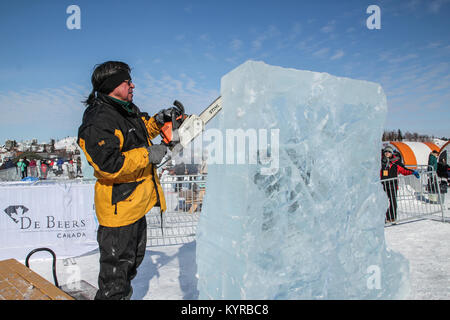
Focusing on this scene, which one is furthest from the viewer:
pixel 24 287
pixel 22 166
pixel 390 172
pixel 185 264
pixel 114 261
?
pixel 22 166

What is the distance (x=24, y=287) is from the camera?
71.7 inches

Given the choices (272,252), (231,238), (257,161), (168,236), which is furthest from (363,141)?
(168,236)

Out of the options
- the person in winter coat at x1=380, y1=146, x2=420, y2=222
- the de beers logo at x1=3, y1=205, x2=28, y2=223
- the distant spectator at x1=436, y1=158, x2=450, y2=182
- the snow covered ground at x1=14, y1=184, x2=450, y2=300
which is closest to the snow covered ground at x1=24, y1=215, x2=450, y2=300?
the snow covered ground at x1=14, y1=184, x2=450, y2=300

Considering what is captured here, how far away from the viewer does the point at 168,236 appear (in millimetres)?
5133

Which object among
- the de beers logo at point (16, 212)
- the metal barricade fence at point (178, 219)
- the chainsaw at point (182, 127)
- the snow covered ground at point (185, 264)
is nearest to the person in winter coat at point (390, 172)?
the snow covered ground at point (185, 264)

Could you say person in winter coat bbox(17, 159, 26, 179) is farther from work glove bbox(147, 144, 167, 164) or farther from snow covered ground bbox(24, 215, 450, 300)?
work glove bbox(147, 144, 167, 164)

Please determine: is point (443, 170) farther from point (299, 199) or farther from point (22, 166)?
point (22, 166)

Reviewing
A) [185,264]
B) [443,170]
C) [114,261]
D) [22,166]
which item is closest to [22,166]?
[22,166]

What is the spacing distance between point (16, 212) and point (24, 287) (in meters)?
3.07

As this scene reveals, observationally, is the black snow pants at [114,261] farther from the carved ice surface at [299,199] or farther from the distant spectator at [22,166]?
the distant spectator at [22,166]

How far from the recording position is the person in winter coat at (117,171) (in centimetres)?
186

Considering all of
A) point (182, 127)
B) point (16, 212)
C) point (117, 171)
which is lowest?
point (16, 212)
